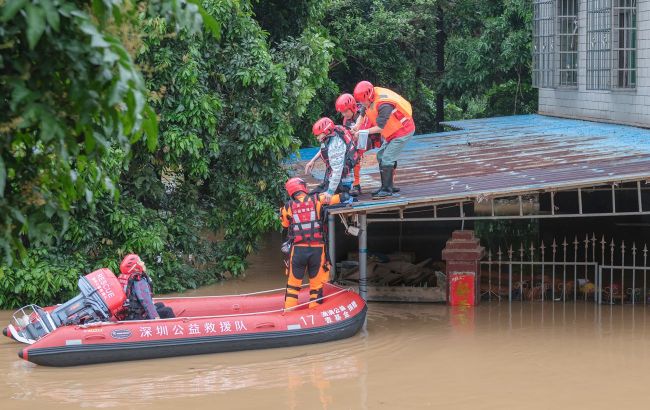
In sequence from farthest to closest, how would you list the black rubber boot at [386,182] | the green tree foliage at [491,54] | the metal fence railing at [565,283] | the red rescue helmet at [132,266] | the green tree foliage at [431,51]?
the green tree foliage at [491,54], the green tree foliage at [431,51], the metal fence railing at [565,283], the black rubber boot at [386,182], the red rescue helmet at [132,266]

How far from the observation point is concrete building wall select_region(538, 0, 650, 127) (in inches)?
678

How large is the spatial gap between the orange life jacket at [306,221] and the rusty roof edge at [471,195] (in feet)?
0.75

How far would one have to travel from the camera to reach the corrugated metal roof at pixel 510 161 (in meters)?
12.1

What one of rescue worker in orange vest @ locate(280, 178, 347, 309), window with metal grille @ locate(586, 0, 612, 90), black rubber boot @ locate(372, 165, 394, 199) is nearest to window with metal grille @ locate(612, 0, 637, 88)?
window with metal grille @ locate(586, 0, 612, 90)

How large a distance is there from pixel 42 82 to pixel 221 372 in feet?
22.0

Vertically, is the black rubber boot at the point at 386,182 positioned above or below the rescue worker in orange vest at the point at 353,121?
below

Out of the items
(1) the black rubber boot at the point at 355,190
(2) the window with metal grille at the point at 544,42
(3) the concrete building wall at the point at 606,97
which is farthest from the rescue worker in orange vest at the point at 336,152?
(2) the window with metal grille at the point at 544,42

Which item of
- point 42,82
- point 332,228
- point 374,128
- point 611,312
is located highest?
point 42,82

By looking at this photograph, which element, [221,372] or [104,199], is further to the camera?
[104,199]

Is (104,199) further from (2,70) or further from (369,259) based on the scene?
(2,70)

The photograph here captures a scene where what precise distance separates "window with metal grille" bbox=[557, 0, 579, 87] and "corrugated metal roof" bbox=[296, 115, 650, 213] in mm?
1090

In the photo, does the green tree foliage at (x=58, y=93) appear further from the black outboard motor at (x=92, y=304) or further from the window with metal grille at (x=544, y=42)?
the window with metal grille at (x=544, y=42)

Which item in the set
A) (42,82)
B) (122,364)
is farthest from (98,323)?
(42,82)

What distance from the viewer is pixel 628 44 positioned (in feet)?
60.0
